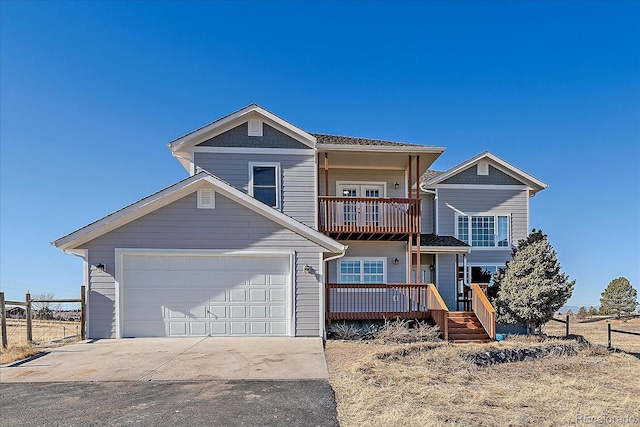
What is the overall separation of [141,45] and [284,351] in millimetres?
13138

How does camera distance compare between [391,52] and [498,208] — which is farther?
[391,52]

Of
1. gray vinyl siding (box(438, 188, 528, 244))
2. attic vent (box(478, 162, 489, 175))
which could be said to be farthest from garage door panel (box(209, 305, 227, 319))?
attic vent (box(478, 162, 489, 175))

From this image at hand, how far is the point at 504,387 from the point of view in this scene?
6637mm

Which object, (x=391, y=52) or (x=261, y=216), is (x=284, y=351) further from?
(x=391, y=52)

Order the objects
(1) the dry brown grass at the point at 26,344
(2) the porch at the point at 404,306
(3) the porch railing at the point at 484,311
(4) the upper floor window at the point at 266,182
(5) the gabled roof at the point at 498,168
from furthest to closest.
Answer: (5) the gabled roof at the point at 498,168, (4) the upper floor window at the point at 266,182, (2) the porch at the point at 404,306, (3) the porch railing at the point at 484,311, (1) the dry brown grass at the point at 26,344

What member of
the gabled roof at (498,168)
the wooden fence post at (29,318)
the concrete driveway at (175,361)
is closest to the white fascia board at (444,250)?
the gabled roof at (498,168)

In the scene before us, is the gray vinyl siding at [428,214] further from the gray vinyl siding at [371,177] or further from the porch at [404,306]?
the porch at [404,306]

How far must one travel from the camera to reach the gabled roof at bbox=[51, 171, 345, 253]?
966 cm

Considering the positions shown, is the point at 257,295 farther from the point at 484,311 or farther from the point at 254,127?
the point at 484,311

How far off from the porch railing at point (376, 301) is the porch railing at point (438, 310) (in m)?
0.16

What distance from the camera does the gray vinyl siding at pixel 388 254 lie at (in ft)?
48.8

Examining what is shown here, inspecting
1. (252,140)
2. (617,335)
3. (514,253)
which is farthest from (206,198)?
(617,335)

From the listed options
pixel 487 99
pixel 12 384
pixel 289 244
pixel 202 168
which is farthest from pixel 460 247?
pixel 12 384

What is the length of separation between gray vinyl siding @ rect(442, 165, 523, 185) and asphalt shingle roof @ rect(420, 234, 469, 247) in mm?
2562
